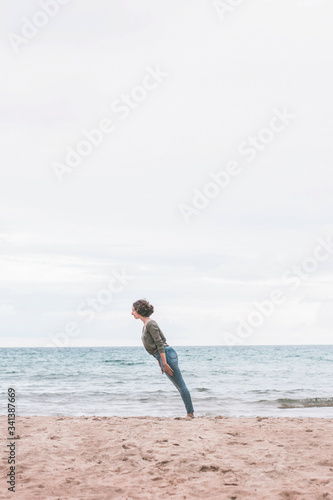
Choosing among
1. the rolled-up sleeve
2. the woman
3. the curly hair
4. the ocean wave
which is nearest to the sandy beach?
the woman

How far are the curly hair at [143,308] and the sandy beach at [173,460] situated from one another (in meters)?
1.68

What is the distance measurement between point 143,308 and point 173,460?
103 inches

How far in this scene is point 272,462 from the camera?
5.29 metres

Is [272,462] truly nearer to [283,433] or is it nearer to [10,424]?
[283,433]

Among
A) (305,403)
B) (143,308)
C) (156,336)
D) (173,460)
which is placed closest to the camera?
(173,460)

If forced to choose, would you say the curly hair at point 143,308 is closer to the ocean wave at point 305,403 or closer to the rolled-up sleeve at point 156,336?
the rolled-up sleeve at point 156,336

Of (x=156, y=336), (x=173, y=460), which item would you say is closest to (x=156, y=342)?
(x=156, y=336)

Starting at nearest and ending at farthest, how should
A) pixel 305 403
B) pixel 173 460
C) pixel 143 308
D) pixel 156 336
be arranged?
pixel 173 460 → pixel 156 336 → pixel 143 308 → pixel 305 403

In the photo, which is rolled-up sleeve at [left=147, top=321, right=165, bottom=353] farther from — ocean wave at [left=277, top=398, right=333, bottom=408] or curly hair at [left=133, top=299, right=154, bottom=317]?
ocean wave at [left=277, top=398, right=333, bottom=408]

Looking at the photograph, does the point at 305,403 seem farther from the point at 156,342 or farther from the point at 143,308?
the point at 143,308

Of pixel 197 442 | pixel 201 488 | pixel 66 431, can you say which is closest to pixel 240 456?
pixel 197 442

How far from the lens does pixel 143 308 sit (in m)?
7.51

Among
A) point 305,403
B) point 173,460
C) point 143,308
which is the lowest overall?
point 173,460

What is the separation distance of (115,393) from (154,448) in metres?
9.78
